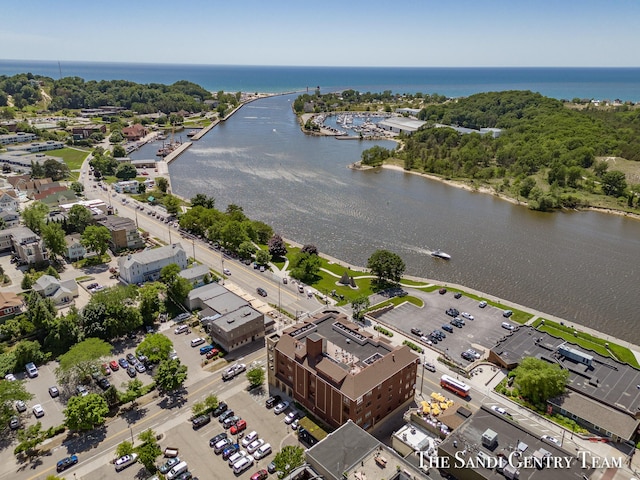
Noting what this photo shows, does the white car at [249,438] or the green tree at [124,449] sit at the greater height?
the green tree at [124,449]

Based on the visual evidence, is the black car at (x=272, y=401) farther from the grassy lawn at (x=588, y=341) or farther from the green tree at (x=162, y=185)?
the green tree at (x=162, y=185)

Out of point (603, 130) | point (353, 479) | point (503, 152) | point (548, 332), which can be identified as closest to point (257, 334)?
point (353, 479)

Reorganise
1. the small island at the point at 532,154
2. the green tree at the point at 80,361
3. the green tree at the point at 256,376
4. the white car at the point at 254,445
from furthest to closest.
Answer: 1. the small island at the point at 532,154
2. the green tree at the point at 256,376
3. the green tree at the point at 80,361
4. the white car at the point at 254,445

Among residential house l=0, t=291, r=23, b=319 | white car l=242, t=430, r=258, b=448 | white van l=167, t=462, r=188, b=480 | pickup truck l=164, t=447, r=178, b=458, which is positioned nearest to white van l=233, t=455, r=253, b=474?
white car l=242, t=430, r=258, b=448

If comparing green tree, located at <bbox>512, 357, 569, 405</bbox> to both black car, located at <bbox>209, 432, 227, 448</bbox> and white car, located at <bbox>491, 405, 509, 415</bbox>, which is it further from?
black car, located at <bbox>209, 432, 227, 448</bbox>

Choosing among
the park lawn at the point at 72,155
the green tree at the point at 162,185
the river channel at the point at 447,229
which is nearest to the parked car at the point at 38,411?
the river channel at the point at 447,229

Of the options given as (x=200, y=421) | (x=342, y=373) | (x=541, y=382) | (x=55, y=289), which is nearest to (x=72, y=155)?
(x=55, y=289)
